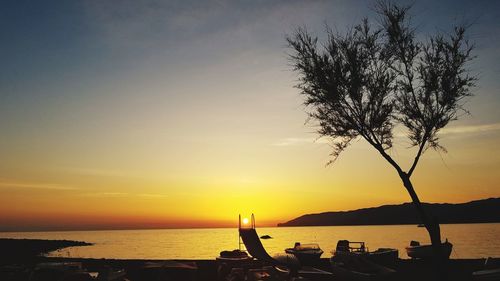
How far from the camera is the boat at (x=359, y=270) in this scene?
17.2m

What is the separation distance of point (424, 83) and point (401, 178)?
3.78m

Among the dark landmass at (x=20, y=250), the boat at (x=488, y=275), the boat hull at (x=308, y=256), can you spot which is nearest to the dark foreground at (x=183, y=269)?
the boat hull at (x=308, y=256)

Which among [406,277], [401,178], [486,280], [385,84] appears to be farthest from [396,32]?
[406,277]

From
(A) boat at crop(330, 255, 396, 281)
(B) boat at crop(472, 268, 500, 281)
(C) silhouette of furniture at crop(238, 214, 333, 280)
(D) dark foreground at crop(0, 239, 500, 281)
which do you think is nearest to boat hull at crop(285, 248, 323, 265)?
(D) dark foreground at crop(0, 239, 500, 281)

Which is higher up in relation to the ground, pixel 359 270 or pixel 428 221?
pixel 428 221

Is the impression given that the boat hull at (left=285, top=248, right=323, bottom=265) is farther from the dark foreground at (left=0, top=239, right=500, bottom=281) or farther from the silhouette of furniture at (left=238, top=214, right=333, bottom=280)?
the silhouette of furniture at (left=238, top=214, right=333, bottom=280)

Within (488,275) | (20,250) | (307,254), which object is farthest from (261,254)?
(20,250)

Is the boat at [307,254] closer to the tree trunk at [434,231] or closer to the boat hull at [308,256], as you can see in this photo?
the boat hull at [308,256]

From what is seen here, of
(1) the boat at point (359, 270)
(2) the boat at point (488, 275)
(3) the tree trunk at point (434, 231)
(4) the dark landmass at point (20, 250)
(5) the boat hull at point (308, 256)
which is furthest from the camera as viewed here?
(4) the dark landmass at point (20, 250)

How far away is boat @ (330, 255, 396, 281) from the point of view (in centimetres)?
1716

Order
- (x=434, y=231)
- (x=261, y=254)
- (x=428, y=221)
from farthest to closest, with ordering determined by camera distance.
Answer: (x=261, y=254) → (x=428, y=221) → (x=434, y=231)

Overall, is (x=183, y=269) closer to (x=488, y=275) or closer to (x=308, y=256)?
(x=488, y=275)

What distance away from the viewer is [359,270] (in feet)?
60.0

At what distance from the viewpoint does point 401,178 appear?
16656 millimetres
